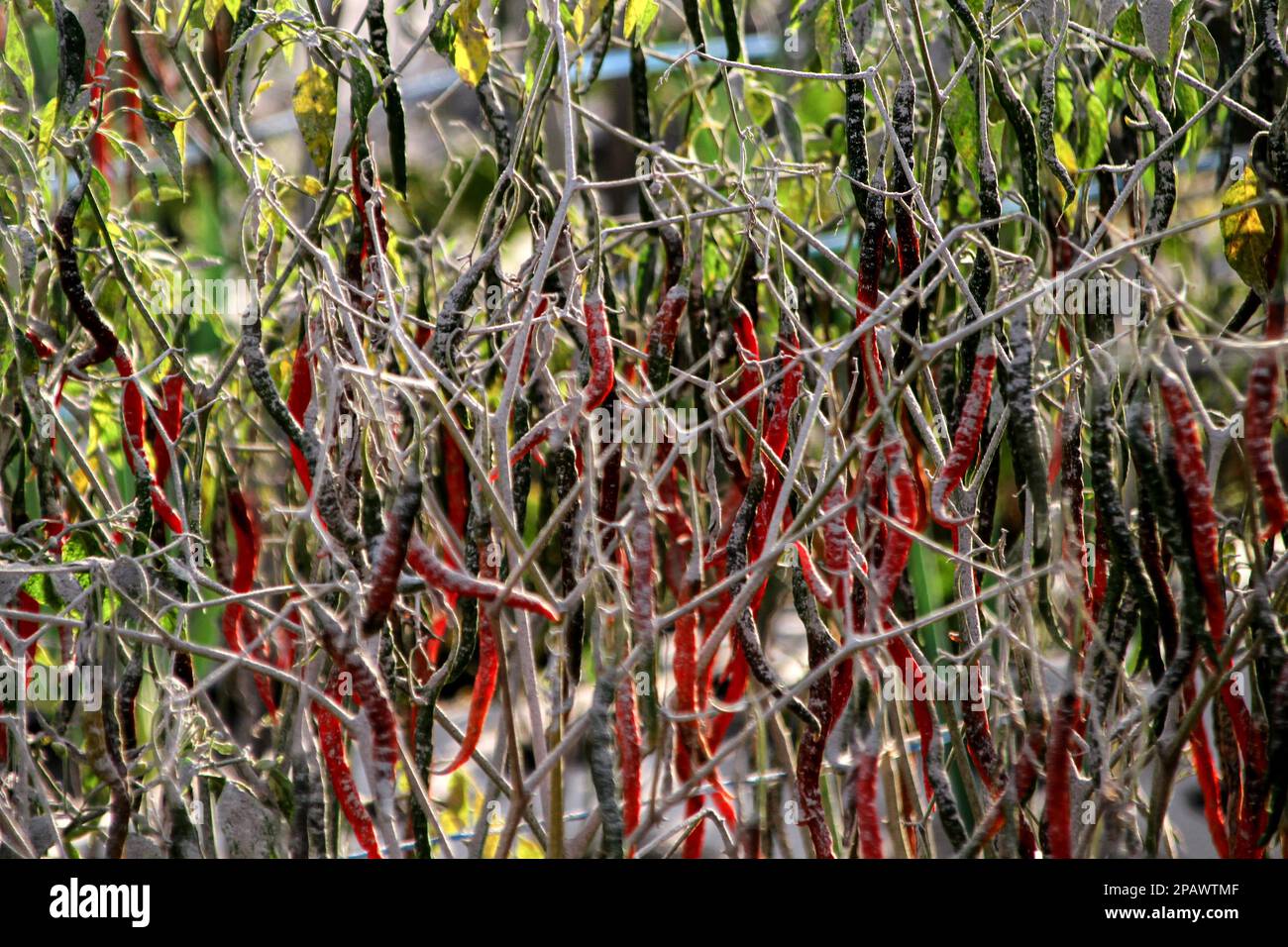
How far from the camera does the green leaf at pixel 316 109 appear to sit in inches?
51.4

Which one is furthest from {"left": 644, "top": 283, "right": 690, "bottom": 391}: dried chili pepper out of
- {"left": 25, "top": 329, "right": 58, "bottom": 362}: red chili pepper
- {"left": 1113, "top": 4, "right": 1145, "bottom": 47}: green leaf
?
{"left": 25, "top": 329, "right": 58, "bottom": 362}: red chili pepper

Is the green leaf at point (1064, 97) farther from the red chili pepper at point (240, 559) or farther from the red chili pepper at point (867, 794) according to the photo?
the red chili pepper at point (240, 559)

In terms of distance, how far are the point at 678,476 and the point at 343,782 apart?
547mm

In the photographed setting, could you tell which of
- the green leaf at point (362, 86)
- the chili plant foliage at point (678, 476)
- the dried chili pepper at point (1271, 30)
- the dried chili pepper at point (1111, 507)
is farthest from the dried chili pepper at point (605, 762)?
the dried chili pepper at point (1271, 30)

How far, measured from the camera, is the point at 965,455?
42.1 inches

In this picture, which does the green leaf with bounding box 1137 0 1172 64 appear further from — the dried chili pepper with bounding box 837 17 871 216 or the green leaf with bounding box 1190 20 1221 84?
the dried chili pepper with bounding box 837 17 871 216

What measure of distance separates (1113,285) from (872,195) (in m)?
0.29

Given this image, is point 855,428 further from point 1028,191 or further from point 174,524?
point 174,524

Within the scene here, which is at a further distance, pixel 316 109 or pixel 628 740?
pixel 316 109

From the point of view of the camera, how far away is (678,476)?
4.92ft

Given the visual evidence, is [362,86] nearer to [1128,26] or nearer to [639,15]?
[639,15]

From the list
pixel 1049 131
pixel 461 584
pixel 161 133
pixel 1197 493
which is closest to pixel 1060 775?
pixel 1197 493

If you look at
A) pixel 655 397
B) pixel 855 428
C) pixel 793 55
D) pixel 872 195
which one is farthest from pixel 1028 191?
pixel 793 55

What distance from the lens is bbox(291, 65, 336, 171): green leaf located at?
1.31 meters
